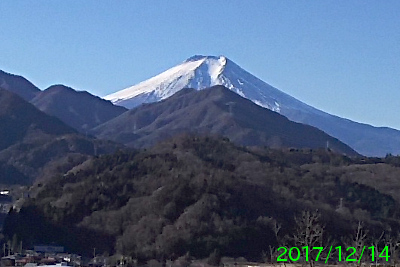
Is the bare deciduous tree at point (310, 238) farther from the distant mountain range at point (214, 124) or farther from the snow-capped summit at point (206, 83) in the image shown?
the snow-capped summit at point (206, 83)

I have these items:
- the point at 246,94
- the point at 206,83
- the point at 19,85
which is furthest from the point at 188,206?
the point at 206,83

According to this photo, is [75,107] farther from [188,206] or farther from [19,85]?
[188,206]

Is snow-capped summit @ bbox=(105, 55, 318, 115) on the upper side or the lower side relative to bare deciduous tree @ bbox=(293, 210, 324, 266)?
upper

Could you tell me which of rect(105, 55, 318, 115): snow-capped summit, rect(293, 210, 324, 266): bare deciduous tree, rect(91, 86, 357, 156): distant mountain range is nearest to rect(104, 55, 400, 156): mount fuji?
rect(105, 55, 318, 115): snow-capped summit

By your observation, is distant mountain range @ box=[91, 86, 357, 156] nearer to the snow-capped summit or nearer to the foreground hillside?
the snow-capped summit

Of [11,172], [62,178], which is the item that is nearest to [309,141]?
[11,172]

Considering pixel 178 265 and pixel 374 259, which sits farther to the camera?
pixel 178 265

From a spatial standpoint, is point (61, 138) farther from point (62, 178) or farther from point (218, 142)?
point (62, 178)
